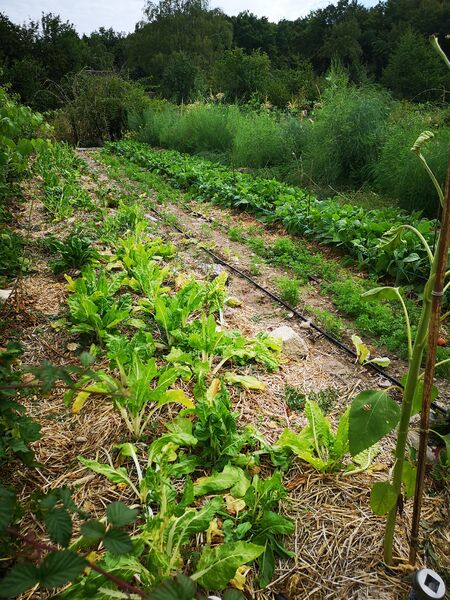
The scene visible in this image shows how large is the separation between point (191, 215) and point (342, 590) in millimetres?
6168

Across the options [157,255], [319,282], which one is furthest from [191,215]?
[319,282]

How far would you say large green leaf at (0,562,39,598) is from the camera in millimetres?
581

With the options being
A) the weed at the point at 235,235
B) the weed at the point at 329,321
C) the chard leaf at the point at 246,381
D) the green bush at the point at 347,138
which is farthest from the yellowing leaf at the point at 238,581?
the green bush at the point at 347,138

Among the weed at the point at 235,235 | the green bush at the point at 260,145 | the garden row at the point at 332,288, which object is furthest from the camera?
the green bush at the point at 260,145

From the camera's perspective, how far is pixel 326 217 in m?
5.38

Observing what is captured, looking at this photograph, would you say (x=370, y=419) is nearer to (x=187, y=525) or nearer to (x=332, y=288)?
(x=187, y=525)

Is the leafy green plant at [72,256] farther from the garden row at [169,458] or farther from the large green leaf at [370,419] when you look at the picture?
the large green leaf at [370,419]

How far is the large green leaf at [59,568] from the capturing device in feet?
1.99

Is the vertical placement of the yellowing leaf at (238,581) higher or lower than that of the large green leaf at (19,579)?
lower

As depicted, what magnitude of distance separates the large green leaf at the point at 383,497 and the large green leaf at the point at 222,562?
0.42 m

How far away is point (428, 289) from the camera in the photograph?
1.13m

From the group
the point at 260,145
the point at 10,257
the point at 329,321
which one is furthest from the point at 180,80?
the point at 329,321

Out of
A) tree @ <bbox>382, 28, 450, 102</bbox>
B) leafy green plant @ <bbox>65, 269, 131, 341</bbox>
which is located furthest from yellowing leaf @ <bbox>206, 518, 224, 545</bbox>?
tree @ <bbox>382, 28, 450, 102</bbox>

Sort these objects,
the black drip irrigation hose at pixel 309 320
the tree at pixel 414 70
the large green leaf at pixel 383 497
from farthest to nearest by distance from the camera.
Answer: the tree at pixel 414 70 → the black drip irrigation hose at pixel 309 320 → the large green leaf at pixel 383 497
